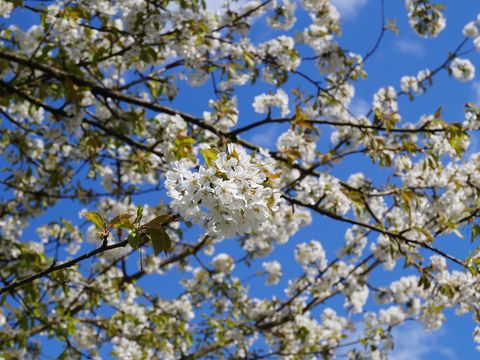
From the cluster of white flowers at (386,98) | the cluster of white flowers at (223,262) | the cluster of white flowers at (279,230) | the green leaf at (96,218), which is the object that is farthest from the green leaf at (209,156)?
the cluster of white flowers at (223,262)

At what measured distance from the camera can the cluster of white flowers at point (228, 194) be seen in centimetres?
148

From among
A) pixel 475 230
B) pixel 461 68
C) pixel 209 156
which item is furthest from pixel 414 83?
pixel 209 156

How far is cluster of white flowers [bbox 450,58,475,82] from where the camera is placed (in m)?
5.31

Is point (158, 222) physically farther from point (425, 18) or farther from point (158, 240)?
point (425, 18)

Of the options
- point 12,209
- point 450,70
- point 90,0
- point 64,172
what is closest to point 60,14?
point 90,0

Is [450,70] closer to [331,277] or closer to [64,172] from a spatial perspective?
[331,277]

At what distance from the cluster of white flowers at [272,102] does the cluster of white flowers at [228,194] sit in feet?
10.8

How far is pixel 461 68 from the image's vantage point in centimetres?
532

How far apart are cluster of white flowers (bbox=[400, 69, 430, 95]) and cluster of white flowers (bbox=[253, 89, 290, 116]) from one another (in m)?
1.74

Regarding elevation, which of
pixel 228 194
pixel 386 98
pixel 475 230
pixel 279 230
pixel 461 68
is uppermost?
pixel 461 68

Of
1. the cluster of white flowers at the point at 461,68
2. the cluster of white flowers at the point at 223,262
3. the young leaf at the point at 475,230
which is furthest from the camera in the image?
the cluster of white flowers at the point at 223,262

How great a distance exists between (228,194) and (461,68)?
4563mm

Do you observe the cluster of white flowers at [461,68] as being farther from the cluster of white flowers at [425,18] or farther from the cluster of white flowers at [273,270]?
the cluster of white flowers at [273,270]

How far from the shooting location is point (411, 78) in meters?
6.02
